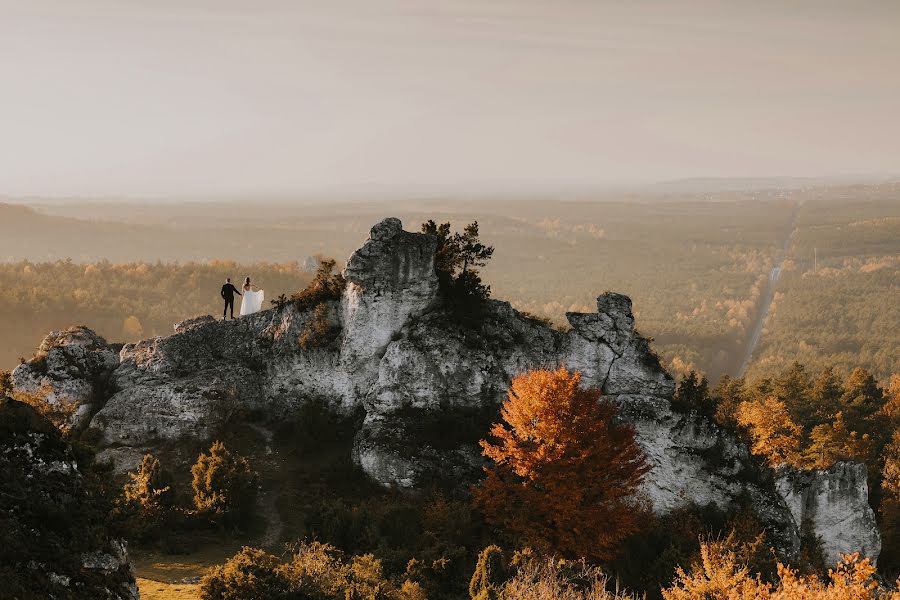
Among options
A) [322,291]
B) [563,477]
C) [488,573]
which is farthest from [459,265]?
[488,573]

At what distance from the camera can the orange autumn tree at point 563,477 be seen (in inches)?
1061

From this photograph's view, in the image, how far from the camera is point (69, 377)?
34594 mm

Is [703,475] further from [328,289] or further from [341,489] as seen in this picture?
[328,289]

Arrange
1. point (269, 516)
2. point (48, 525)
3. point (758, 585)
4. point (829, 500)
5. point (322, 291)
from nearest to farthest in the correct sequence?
point (48, 525)
point (758, 585)
point (269, 516)
point (829, 500)
point (322, 291)

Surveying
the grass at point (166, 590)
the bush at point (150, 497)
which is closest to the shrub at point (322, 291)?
the bush at point (150, 497)

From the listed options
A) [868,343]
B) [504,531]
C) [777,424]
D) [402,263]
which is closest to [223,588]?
[504,531]

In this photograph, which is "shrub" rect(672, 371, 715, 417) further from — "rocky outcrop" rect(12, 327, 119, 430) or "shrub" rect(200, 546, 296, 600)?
"rocky outcrop" rect(12, 327, 119, 430)

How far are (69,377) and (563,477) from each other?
25.6 meters

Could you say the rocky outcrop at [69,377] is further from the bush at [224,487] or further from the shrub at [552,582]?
the shrub at [552,582]

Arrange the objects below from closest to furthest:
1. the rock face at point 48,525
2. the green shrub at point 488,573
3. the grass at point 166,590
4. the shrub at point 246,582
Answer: the rock face at point 48,525
the shrub at point 246,582
the grass at point 166,590
the green shrub at point 488,573

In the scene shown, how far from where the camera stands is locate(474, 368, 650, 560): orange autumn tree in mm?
26953

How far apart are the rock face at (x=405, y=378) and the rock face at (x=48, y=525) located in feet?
58.7

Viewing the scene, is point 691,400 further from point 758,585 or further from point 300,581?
point 300,581

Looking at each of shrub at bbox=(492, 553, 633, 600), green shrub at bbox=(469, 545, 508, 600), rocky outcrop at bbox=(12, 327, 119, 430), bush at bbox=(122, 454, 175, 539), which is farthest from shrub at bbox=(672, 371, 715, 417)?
rocky outcrop at bbox=(12, 327, 119, 430)
